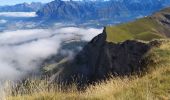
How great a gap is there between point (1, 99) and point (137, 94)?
15.4ft

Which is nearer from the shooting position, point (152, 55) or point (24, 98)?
point (24, 98)

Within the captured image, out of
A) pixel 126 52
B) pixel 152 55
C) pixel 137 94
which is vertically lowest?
pixel 126 52

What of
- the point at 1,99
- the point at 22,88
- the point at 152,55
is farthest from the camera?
the point at 152,55

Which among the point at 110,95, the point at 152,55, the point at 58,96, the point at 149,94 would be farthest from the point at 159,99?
the point at 152,55

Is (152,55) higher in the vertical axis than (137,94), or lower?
lower

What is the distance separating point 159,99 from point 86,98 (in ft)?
8.34

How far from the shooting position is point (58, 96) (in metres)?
15.0

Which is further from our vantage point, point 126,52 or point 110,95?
point 126,52

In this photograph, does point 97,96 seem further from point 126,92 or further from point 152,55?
point 152,55

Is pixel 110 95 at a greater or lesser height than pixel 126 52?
greater

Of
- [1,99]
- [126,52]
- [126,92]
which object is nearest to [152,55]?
[126,92]

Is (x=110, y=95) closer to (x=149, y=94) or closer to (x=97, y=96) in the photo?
(x=97, y=96)

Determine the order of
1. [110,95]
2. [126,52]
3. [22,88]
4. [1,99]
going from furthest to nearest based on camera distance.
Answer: [126,52], [22,88], [110,95], [1,99]

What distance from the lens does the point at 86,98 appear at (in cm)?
1485
